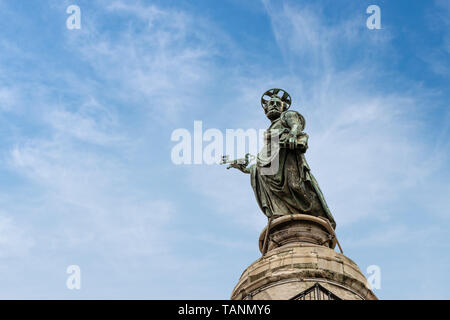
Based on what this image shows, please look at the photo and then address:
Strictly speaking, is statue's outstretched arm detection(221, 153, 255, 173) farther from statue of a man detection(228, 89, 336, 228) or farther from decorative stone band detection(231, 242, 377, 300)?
decorative stone band detection(231, 242, 377, 300)

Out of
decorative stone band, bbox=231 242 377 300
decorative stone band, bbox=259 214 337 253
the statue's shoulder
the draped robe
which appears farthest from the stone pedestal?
the statue's shoulder

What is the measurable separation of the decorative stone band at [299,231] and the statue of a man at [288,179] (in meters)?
0.36

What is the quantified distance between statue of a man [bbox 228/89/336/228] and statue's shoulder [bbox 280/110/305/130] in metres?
0.03

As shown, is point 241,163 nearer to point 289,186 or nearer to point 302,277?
point 289,186

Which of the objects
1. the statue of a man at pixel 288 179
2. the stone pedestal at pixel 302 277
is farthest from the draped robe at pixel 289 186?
the stone pedestal at pixel 302 277

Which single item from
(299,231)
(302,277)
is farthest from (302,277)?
(299,231)

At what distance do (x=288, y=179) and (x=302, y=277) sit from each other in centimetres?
362

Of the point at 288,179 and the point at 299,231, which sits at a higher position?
the point at 288,179

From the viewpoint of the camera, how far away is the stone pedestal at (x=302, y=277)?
1511 centimetres

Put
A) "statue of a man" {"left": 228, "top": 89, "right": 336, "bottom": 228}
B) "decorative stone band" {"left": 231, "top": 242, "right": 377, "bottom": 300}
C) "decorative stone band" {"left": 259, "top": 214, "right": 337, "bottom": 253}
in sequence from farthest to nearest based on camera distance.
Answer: "statue of a man" {"left": 228, "top": 89, "right": 336, "bottom": 228}, "decorative stone band" {"left": 259, "top": 214, "right": 337, "bottom": 253}, "decorative stone band" {"left": 231, "top": 242, "right": 377, "bottom": 300}

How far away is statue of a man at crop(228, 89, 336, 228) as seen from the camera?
18422 mm

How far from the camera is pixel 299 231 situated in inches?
703

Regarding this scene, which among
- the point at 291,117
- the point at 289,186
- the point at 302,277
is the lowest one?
the point at 302,277
